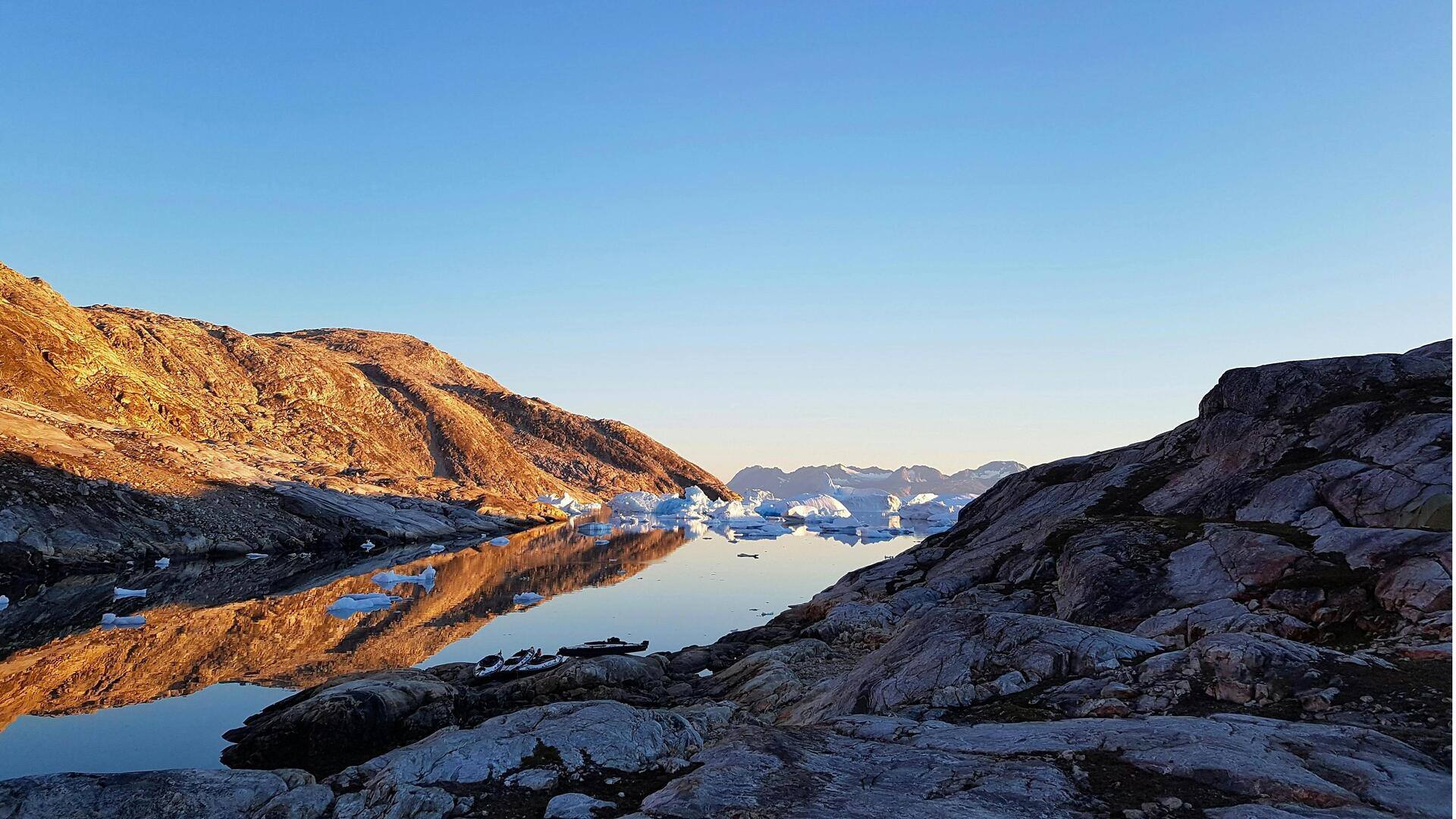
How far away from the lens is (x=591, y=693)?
24281 mm

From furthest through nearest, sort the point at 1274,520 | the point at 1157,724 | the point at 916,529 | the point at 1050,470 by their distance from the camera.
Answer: the point at 916,529
the point at 1050,470
the point at 1274,520
the point at 1157,724

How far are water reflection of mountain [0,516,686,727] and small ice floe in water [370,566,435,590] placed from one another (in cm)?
69

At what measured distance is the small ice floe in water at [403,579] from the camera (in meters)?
51.1

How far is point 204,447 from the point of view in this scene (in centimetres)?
7631

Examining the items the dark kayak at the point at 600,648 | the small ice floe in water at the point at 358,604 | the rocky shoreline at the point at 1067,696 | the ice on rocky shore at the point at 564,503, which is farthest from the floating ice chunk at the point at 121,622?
the ice on rocky shore at the point at 564,503

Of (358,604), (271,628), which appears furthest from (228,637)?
(358,604)


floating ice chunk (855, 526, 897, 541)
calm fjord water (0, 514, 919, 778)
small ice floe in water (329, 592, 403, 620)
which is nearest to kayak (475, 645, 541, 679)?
calm fjord water (0, 514, 919, 778)

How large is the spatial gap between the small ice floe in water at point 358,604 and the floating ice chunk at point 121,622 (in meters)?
8.18

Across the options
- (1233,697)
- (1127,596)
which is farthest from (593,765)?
(1127,596)

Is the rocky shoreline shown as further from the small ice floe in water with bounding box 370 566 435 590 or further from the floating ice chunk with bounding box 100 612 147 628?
the small ice floe in water with bounding box 370 566 435 590

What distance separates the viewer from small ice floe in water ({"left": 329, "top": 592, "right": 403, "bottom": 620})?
41.0 m

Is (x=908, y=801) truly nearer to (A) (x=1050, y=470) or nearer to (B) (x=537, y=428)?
(A) (x=1050, y=470)

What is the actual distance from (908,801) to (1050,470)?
3346 centimetres

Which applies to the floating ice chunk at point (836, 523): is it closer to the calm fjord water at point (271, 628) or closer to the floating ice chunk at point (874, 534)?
the floating ice chunk at point (874, 534)
